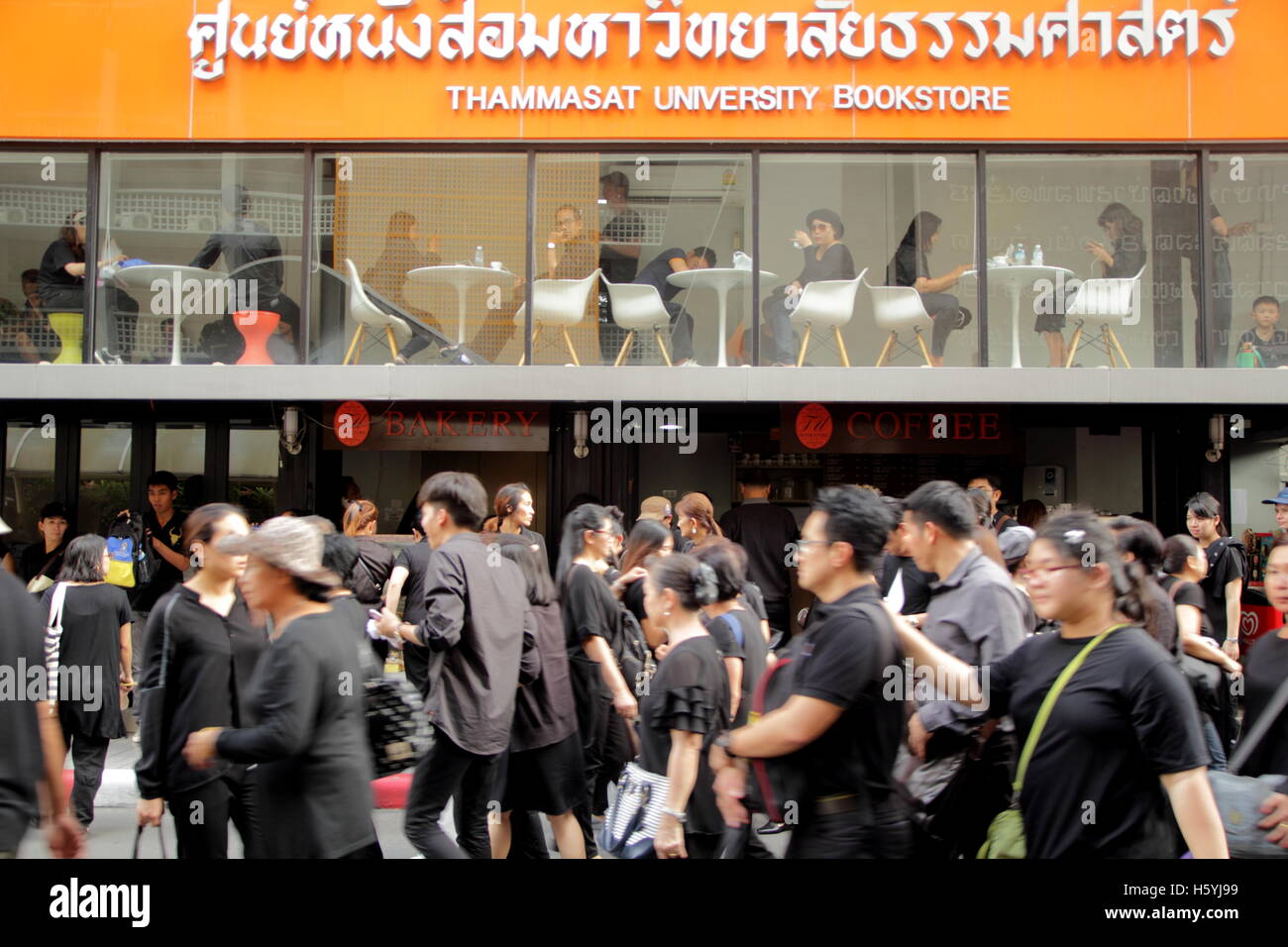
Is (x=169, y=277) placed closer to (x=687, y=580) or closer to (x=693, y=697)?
(x=687, y=580)

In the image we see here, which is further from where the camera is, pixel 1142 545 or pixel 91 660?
pixel 91 660

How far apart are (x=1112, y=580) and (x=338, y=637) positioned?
253 cm

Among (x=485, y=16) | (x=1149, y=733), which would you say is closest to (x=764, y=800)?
(x=1149, y=733)

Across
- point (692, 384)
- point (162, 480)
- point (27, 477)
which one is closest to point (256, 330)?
point (162, 480)

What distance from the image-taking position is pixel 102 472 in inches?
424

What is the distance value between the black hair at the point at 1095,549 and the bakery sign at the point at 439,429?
7058mm

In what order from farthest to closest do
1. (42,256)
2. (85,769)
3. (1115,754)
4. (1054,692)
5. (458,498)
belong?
(42,256), (85,769), (458,498), (1054,692), (1115,754)

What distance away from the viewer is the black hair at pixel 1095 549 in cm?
324

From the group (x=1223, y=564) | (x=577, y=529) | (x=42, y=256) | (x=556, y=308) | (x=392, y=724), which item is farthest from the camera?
(x=42, y=256)

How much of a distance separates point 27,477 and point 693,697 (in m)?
9.41

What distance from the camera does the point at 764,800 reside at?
3.41 meters

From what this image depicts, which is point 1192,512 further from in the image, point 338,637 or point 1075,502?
point 338,637

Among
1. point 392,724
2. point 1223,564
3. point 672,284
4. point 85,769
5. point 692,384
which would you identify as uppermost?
point 672,284
